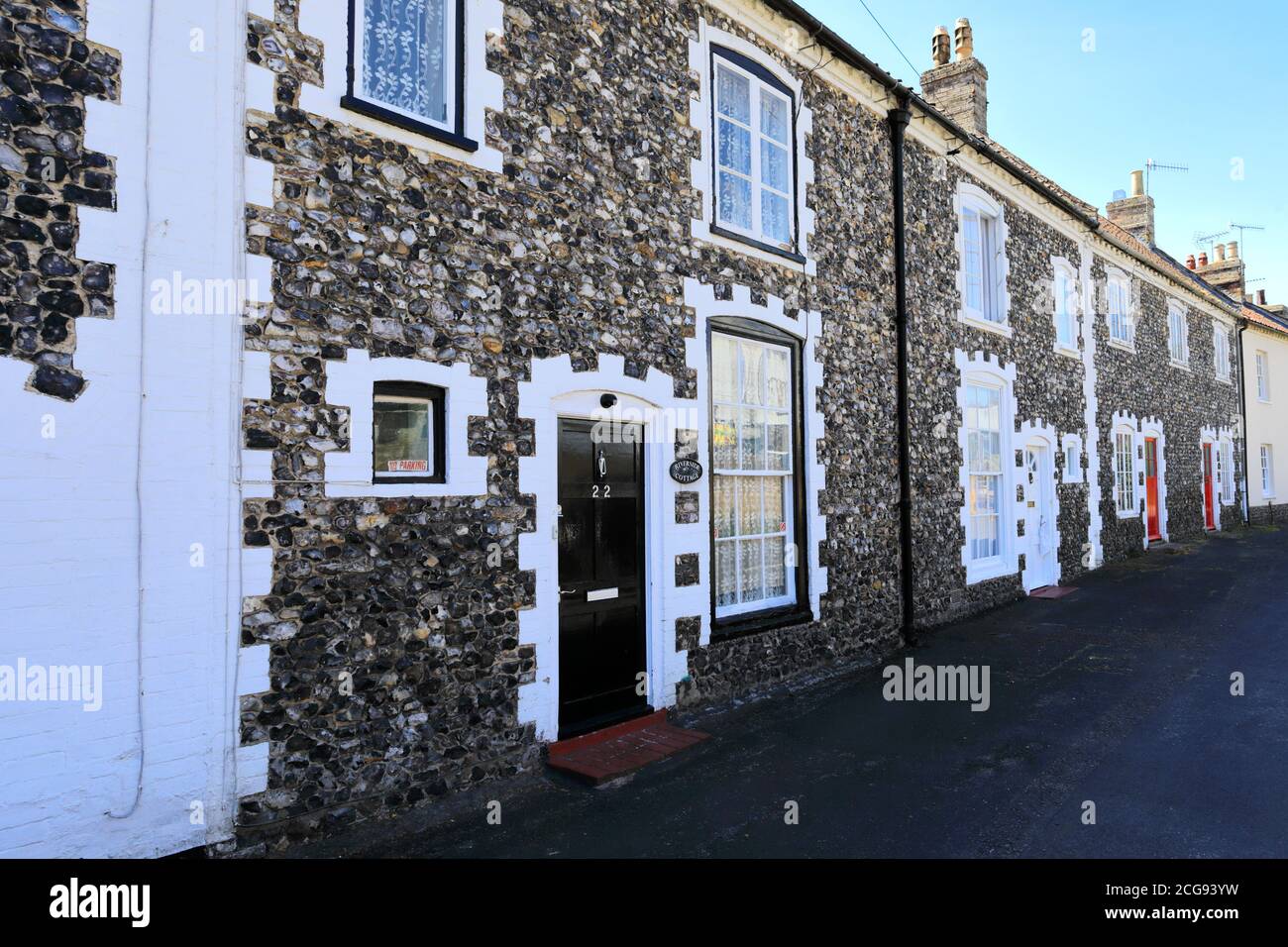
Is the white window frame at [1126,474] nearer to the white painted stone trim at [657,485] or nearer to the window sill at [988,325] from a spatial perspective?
the window sill at [988,325]

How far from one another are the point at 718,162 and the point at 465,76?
114 inches

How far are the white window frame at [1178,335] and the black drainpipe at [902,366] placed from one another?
14.2m

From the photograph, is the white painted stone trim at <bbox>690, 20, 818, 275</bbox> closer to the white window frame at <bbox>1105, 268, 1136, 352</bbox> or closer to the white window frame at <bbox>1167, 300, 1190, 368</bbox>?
the white window frame at <bbox>1105, 268, 1136, 352</bbox>

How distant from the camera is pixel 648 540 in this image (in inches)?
257

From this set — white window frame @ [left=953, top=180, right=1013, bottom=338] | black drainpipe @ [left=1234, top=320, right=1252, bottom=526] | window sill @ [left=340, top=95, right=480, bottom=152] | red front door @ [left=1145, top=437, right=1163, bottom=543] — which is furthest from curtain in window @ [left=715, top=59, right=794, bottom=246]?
black drainpipe @ [left=1234, top=320, right=1252, bottom=526]

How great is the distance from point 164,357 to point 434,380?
1516 mm

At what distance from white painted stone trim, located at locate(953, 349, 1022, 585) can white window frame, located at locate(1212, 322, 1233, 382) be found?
15.5 m

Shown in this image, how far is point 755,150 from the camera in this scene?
25.6 feet

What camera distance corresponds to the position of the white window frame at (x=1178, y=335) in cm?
2012

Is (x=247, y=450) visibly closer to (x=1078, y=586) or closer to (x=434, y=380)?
(x=434, y=380)

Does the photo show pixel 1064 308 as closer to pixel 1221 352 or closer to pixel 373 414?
pixel 1221 352

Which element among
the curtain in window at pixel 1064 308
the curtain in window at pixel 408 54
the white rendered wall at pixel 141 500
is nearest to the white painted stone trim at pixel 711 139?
the curtain in window at pixel 408 54

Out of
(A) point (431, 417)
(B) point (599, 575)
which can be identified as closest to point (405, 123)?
(A) point (431, 417)

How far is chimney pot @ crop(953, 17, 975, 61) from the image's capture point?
1403 centimetres
